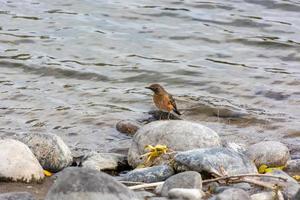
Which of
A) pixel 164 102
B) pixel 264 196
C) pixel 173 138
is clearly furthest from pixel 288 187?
pixel 164 102

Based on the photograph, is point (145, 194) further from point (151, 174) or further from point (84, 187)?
point (84, 187)

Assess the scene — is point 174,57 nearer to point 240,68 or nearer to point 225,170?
point 240,68

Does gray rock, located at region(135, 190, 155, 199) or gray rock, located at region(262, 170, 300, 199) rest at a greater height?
gray rock, located at region(262, 170, 300, 199)

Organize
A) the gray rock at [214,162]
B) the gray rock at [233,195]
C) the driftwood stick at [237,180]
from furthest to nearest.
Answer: the gray rock at [214,162], the driftwood stick at [237,180], the gray rock at [233,195]

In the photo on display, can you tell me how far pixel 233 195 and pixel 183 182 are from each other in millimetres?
625

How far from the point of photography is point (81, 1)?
16078 millimetres

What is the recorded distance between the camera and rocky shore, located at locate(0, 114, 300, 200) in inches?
224

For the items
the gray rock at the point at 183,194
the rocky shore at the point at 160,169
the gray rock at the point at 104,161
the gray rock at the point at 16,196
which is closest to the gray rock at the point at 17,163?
the rocky shore at the point at 160,169

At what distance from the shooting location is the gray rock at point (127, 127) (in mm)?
9562

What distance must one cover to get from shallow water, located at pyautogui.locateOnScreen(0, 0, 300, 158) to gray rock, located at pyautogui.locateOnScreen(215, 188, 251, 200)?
2.60m

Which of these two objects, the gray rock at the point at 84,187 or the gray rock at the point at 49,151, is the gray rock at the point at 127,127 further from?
the gray rock at the point at 84,187

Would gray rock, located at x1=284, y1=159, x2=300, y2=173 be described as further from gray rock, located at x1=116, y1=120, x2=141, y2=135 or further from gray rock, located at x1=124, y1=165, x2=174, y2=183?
gray rock, located at x1=116, y1=120, x2=141, y2=135

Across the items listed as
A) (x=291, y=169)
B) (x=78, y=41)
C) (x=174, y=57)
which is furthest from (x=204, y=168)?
(x=78, y=41)

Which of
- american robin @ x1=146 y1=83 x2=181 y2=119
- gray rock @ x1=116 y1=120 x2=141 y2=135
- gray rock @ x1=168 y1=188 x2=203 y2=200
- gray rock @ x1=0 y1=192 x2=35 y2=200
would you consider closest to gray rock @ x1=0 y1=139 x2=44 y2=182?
gray rock @ x1=0 y1=192 x2=35 y2=200
